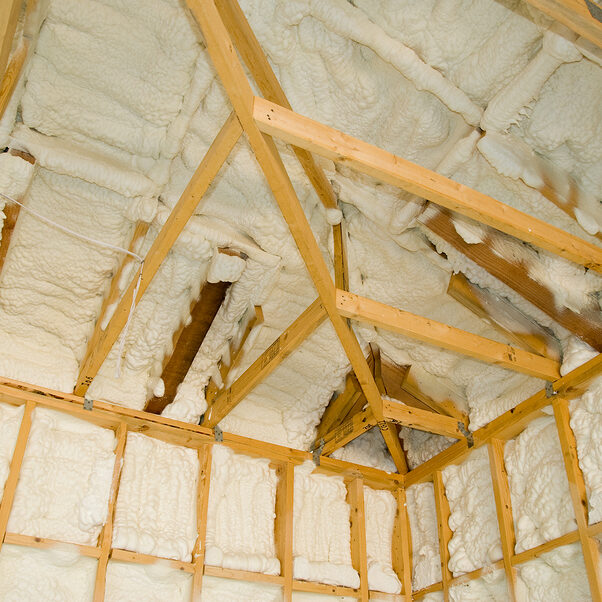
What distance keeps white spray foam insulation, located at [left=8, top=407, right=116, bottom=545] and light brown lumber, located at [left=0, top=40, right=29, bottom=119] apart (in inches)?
62.0

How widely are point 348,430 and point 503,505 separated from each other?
948 mm

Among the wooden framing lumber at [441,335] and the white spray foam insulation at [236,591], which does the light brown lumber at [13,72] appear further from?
the white spray foam insulation at [236,591]

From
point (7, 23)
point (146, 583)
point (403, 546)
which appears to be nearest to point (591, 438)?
point (403, 546)

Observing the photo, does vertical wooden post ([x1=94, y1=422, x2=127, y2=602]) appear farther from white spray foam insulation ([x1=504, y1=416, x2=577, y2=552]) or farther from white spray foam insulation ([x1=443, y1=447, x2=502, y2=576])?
white spray foam insulation ([x1=504, y1=416, x2=577, y2=552])

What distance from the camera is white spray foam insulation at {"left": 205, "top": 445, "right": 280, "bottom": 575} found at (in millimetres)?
3559

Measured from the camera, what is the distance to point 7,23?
2328 mm

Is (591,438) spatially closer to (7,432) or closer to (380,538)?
(380,538)

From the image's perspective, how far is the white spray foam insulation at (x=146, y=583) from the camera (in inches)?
126

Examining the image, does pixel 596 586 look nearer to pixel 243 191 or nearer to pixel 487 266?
pixel 487 266

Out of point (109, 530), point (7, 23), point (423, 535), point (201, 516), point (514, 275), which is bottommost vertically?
point (109, 530)

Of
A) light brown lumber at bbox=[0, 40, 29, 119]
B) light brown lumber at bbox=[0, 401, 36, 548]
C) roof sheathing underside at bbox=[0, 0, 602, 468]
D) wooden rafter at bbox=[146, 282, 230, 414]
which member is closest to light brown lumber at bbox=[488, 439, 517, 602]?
roof sheathing underside at bbox=[0, 0, 602, 468]

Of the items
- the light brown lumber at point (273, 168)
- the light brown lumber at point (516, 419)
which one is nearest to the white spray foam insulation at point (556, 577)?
the light brown lumber at point (516, 419)

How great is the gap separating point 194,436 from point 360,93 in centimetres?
207

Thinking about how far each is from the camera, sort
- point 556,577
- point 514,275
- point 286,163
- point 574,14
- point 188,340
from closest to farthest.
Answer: point 574,14 → point 556,577 → point 514,275 → point 286,163 → point 188,340
